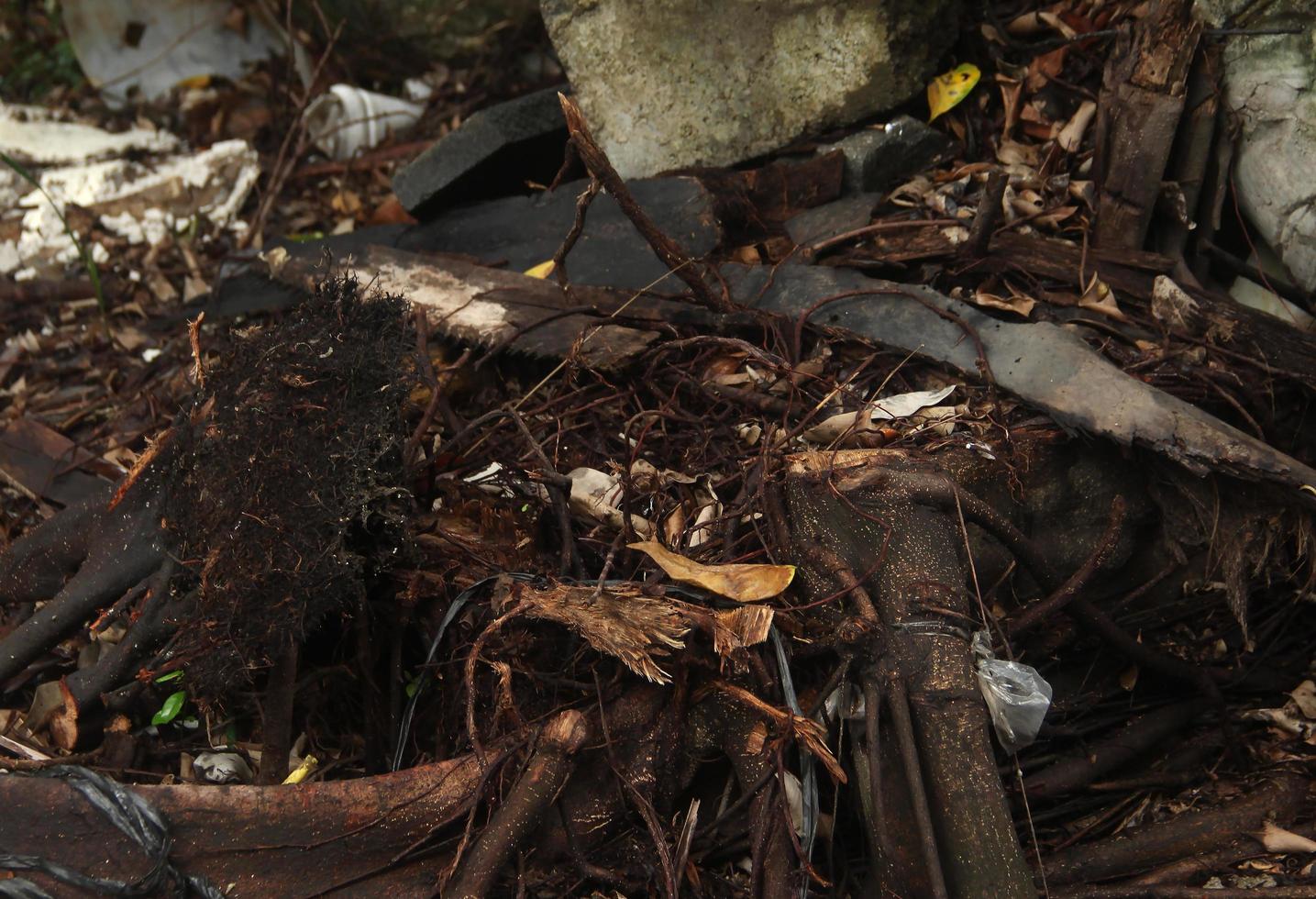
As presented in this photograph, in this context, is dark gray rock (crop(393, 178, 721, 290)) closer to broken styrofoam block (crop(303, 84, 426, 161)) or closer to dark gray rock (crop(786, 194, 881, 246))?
dark gray rock (crop(786, 194, 881, 246))

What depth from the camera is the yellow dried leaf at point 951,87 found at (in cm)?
409

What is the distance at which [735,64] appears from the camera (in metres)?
4.07

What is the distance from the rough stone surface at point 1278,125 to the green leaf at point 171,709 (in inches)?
140

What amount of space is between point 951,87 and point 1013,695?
2.70 m

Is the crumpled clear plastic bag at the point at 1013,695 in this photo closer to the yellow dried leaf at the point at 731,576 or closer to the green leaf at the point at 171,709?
the yellow dried leaf at the point at 731,576

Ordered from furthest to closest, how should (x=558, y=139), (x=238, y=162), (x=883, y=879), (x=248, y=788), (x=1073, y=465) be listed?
(x=238, y=162)
(x=558, y=139)
(x=1073, y=465)
(x=248, y=788)
(x=883, y=879)

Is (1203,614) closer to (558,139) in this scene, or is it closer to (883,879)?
(883,879)

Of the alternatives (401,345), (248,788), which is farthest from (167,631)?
(401,345)

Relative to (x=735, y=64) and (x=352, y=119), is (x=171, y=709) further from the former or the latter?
(x=352, y=119)

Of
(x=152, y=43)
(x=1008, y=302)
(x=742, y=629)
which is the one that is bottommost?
(x=742, y=629)

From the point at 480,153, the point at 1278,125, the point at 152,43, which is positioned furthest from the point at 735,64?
the point at 152,43

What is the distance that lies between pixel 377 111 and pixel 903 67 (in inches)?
103

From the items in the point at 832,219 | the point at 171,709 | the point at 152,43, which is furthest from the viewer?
the point at 152,43

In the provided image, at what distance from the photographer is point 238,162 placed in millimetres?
5008
